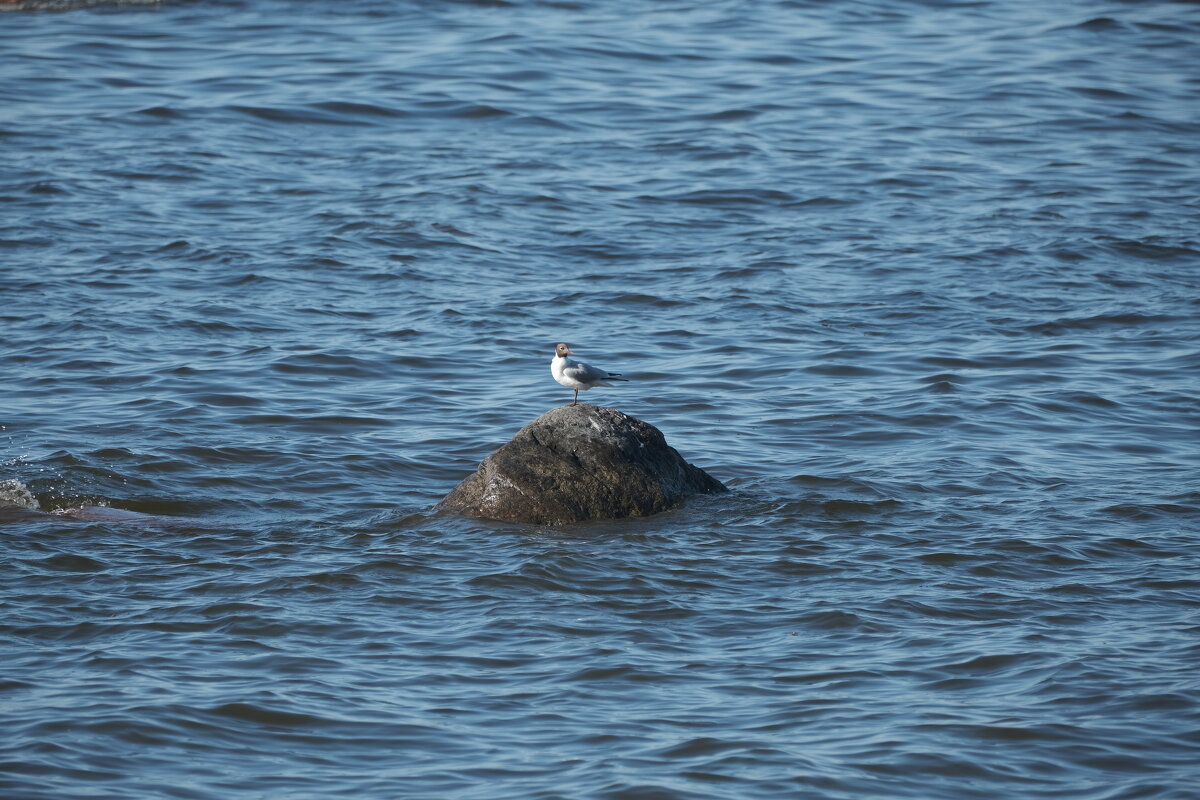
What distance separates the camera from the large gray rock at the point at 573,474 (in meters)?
7.34

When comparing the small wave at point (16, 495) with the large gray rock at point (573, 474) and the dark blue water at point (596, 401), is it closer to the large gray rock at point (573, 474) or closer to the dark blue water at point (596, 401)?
the dark blue water at point (596, 401)

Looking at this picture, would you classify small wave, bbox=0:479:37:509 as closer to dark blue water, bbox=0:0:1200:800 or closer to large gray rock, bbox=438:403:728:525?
dark blue water, bbox=0:0:1200:800

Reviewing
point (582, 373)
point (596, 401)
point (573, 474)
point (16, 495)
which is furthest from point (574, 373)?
point (16, 495)

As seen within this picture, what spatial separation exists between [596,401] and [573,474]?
8.93ft

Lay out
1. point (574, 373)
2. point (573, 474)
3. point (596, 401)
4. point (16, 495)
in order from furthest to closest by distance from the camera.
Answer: point (596, 401), point (16, 495), point (574, 373), point (573, 474)

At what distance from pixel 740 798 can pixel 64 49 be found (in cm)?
1764

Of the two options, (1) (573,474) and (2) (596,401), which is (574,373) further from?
(2) (596,401)

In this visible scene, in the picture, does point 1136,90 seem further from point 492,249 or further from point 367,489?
point 367,489

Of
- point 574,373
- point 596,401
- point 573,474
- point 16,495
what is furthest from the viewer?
point 596,401

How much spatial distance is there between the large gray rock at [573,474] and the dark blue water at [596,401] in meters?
0.20

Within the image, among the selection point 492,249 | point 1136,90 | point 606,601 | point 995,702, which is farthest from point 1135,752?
point 1136,90

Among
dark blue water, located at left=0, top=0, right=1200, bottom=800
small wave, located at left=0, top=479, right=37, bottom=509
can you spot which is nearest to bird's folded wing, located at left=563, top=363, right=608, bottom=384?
dark blue water, located at left=0, top=0, right=1200, bottom=800

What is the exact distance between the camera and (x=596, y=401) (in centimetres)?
1002

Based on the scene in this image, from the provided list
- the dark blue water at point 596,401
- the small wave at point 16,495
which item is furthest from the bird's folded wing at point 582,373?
A: the small wave at point 16,495
